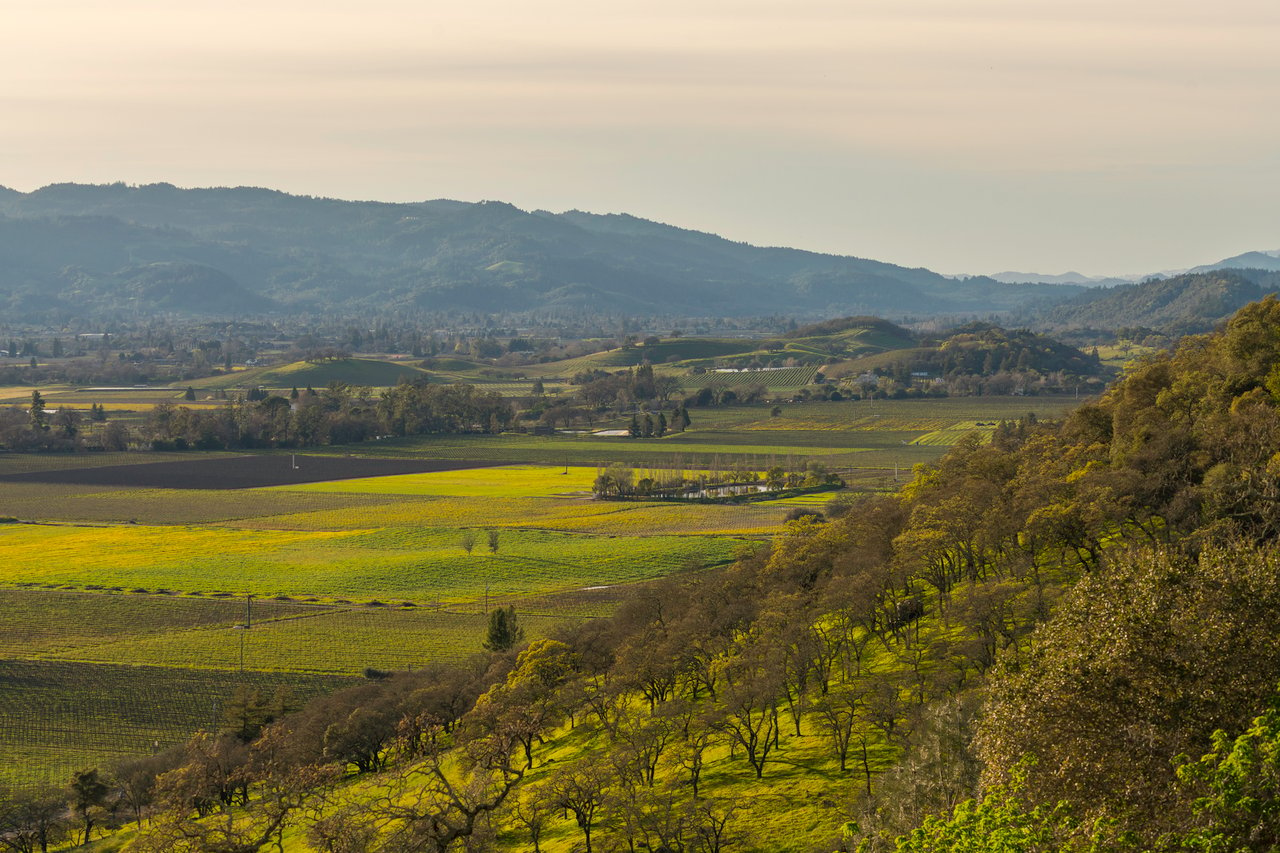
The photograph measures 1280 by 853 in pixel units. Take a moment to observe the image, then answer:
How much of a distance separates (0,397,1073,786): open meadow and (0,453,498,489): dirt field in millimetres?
539

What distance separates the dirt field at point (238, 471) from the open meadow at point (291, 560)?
54 cm

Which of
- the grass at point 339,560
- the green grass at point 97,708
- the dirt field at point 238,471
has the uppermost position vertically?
the dirt field at point 238,471

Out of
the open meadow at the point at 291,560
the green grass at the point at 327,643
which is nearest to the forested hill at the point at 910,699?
the green grass at the point at 327,643

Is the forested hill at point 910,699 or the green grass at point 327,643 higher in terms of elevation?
the forested hill at point 910,699

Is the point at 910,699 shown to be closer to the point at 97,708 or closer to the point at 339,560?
the point at 97,708

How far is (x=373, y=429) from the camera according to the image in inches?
7362

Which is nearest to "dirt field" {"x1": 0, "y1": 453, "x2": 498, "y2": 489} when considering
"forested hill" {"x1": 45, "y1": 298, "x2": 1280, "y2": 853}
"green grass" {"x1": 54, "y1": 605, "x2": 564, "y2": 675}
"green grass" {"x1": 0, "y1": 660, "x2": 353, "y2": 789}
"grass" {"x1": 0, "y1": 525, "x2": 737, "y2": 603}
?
"grass" {"x1": 0, "y1": 525, "x2": 737, "y2": 603}

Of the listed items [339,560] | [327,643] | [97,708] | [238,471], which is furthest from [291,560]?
[238,471]

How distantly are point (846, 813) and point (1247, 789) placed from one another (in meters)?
18.9

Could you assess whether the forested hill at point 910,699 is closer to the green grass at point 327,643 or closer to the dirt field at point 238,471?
the green grass at point 327,643

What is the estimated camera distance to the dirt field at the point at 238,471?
14262 centimetres

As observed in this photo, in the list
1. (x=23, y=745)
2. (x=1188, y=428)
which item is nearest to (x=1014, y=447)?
(x=1188, y=428)

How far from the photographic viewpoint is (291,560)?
326 feet

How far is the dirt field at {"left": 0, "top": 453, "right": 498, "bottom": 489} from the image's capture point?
14262 centimetres
